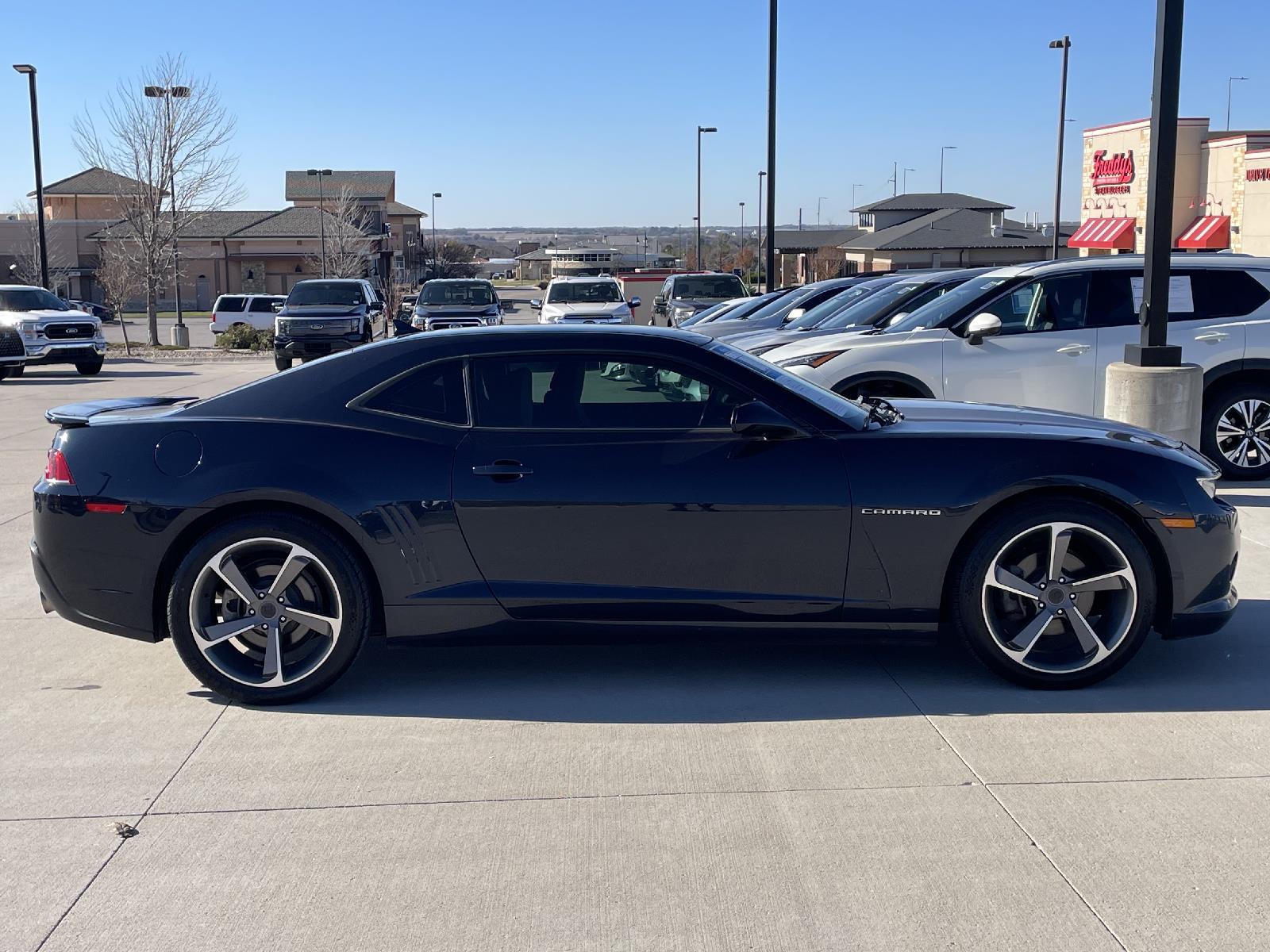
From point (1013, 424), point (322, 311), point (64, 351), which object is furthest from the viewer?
point (322, 311)

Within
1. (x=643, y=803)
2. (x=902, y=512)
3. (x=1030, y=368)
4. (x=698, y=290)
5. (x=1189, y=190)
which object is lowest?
(x=643, y=803)

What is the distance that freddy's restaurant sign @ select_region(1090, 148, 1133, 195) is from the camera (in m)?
40.9

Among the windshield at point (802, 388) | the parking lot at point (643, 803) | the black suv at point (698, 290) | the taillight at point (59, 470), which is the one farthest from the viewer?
the black suv at point (698, 290)

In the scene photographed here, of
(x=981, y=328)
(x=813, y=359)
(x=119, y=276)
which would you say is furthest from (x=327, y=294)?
(x=119, y=276)

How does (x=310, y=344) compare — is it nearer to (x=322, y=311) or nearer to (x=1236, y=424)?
(x=322, y=311)

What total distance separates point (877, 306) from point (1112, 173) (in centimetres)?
3178

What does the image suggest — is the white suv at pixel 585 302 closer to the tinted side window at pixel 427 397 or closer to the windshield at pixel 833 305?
the windshield at pixel 833 305

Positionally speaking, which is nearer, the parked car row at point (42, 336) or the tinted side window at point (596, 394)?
the tinted side window at point (596, 394)

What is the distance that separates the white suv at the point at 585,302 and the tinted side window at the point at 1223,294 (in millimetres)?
15095

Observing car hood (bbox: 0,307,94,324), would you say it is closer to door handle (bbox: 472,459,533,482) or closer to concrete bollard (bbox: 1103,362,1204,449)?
concrete bollard (bbox: 1103,362,1204,449)

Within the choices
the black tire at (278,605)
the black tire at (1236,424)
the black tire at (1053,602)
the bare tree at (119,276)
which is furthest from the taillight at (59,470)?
the bare tree at (119,276)

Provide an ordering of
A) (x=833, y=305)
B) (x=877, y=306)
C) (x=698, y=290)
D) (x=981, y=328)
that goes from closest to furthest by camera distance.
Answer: (x=981, y=328)
(x=877, y=306)
(x=833, y=305)
(x=698, y=290)

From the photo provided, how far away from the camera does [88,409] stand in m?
5.64

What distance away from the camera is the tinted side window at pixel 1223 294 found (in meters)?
10.1
